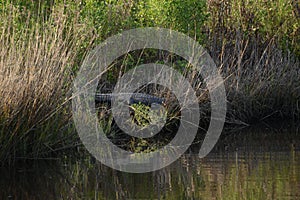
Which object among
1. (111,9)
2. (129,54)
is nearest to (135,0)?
(111,9)

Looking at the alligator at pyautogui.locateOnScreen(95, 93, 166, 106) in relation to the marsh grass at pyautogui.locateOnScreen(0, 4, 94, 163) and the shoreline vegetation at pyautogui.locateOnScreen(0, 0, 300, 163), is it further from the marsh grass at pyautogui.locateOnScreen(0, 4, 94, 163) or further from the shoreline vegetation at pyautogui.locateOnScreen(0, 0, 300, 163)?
the marsh grass at pyautogui.locateOnScreen(0, 4, 94, 163)

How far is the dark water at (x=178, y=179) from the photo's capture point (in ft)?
25.0

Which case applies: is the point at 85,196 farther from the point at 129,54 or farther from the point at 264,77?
the point at 264,77

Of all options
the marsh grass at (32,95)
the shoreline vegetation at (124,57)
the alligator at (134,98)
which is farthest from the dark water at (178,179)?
the alligator at (134,98)

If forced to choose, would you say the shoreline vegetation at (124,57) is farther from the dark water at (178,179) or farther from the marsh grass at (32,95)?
the dark water at (178,179)

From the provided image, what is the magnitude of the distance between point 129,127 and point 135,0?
3.69 metres

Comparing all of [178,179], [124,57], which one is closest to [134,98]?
[124,57]

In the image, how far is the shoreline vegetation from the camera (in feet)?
30.0

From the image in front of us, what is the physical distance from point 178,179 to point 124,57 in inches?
173

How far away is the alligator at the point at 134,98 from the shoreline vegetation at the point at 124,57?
270mm

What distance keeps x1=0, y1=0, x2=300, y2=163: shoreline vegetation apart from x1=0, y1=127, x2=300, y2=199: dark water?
0.46 m

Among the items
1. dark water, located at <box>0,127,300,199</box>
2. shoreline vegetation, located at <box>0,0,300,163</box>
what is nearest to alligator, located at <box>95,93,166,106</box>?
shoreline vegetation, located at <box>0,0,300,163</box>

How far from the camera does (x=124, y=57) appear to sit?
12.5m

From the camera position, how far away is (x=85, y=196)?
756 centimetres
